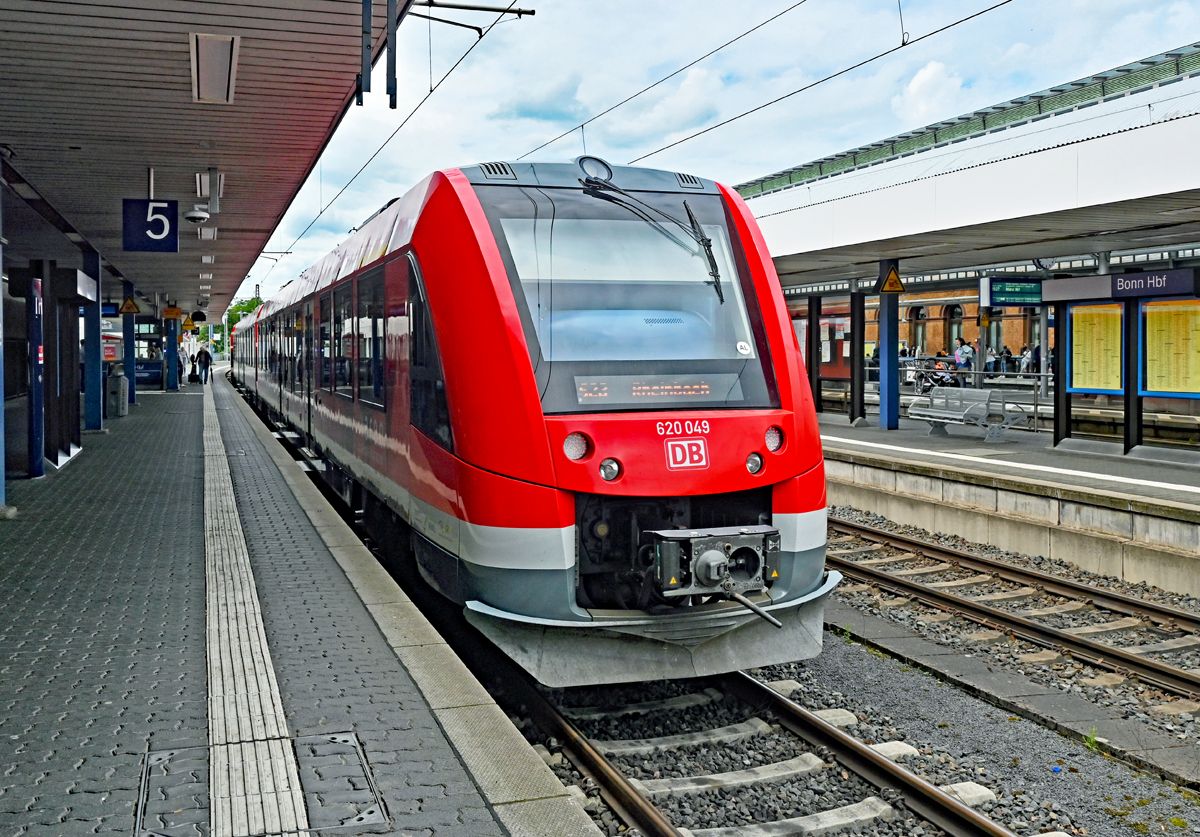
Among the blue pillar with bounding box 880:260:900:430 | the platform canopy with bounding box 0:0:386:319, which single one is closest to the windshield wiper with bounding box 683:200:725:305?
the platform canopy with bounding box 0:0:386:319

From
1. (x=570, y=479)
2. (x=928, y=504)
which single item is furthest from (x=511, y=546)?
(x=928, y=504)

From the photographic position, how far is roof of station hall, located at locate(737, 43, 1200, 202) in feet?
56.5

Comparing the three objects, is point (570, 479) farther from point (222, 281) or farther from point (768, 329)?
point (222, 281)

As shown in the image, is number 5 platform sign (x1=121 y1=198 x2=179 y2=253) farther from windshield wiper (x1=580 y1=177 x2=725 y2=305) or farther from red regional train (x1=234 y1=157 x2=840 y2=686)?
windshield wiper (x1=580 y1=177 x2=725 y2=305)

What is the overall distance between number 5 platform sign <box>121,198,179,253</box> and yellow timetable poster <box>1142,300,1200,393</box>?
11.9m

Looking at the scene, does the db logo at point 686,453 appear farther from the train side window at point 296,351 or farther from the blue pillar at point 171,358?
the blue pillar at point 171,358

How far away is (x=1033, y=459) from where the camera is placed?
46.6 feet

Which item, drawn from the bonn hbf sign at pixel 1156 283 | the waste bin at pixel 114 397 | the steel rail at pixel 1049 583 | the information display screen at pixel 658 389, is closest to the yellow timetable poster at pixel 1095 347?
the bonn hbf sign at pixel 1156 283

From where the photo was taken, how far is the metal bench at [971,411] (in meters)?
17.2

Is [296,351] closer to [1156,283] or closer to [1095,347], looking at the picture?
[1095,347]

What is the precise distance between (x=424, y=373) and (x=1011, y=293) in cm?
1609

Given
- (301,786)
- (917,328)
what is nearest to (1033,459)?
(301,786)

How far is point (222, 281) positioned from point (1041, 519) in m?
25.7

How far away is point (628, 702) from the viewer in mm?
5980
